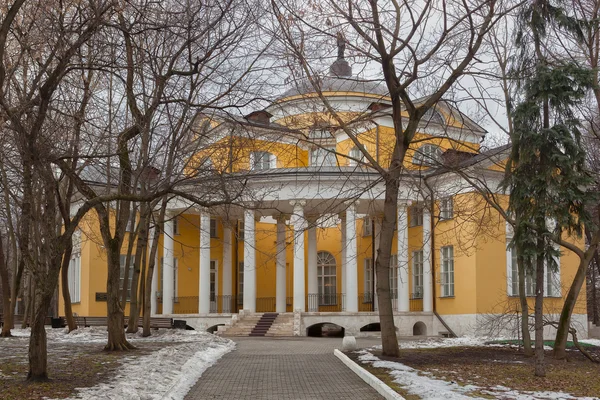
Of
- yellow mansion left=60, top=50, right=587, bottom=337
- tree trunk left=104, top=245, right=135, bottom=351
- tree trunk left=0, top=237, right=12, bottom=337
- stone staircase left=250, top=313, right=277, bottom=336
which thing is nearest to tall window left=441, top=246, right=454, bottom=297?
yellow mansion left=60, top=50, right=587, bottom=337

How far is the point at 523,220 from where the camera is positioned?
13773 mm

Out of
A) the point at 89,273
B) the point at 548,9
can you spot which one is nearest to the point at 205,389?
the point at 548,9

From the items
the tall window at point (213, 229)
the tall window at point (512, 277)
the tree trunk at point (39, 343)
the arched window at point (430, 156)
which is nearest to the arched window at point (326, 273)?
the tall window at point (213, 229)

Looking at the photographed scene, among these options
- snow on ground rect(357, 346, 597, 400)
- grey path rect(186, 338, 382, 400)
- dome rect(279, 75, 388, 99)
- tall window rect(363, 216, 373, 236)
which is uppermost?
dome rect(279, 75, 388, 99)

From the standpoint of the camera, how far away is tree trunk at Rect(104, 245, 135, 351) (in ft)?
61.1

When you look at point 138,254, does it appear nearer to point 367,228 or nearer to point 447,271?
point 447,271

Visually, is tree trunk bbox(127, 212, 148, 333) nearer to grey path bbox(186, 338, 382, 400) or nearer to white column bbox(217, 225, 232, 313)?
grey path bbox(186, 338, 382, 400)

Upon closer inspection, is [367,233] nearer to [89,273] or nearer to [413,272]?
[413,272]

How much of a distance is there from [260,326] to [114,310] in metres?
12.5

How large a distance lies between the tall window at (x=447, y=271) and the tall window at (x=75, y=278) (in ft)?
59.3

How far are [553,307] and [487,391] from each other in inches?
838

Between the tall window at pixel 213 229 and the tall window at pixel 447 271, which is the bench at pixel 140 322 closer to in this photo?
the tall window at pixel 213 229

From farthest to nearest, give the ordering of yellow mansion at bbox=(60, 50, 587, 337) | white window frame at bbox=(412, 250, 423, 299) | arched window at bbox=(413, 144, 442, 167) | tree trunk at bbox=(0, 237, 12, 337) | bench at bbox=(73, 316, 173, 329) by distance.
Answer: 1. white window frame at bbox=(412, 250, 423, 299)
2. bench at bbox=(73, 316, 173, 329)
3. yellow mansion at bbox=(60, 50, 587, 337)
4. tree trunk at bbox=(0, 237, 12, 337)
5. arched window at bbox=(413, 144, 442, 167)

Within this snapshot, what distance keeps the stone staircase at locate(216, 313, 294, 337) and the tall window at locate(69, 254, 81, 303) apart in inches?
382
